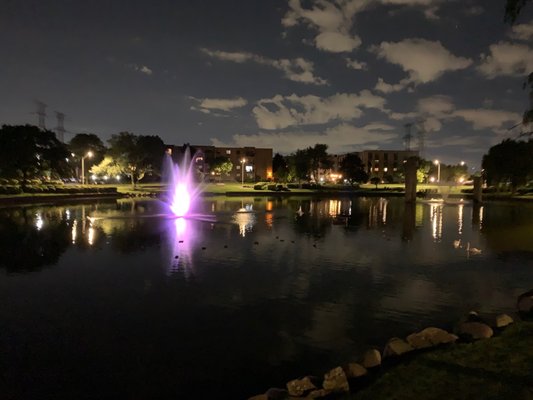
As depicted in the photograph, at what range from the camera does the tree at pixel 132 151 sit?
89.0 metres

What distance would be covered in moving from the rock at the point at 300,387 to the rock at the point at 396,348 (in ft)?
6.60

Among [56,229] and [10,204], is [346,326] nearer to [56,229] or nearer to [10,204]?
[56,229]

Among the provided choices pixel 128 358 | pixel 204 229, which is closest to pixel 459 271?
pixel 128 358

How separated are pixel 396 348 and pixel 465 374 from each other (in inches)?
59.0

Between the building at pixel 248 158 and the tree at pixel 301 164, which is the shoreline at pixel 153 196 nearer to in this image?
the tree at pixel 301 164

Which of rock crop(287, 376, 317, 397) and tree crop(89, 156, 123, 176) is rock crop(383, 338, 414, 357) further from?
tree crop(89, 156, 123, 176)

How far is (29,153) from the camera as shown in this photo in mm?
62531

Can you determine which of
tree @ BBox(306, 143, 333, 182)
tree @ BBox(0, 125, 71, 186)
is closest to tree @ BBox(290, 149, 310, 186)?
tree @ BBox(306, 143, 333, 182)

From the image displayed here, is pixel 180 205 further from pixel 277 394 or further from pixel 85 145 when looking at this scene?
pixel 85 145

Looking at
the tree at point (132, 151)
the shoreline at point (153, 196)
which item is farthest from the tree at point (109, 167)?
the shoreline at point (153, 196)

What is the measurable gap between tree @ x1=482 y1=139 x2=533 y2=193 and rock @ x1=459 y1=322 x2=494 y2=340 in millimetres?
72273

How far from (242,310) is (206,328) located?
161 centimetres

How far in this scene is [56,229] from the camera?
27688mm

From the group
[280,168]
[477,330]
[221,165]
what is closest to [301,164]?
[280,168]
